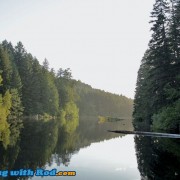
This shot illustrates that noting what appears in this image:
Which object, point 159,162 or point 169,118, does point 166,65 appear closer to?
point 169,118

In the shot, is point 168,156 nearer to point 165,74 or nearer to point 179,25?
point 165,74

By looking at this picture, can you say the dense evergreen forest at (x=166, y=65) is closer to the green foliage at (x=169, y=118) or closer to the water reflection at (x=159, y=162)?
the green foliage at (x=169, y=118)

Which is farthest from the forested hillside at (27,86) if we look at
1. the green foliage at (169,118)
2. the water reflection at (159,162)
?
the water reflection at (159,162)

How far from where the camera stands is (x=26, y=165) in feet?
46.2

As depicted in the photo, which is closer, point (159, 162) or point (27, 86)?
point (159, 162)

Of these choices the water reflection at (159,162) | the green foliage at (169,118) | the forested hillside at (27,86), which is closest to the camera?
the water reflection at (159,162)

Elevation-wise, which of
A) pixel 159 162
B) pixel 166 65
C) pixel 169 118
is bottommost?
pixel 159 162

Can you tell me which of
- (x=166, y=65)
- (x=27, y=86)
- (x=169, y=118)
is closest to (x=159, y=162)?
(x=169, y=118)

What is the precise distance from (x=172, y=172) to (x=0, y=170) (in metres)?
7.69

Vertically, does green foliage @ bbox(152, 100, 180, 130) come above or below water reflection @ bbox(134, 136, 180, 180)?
above

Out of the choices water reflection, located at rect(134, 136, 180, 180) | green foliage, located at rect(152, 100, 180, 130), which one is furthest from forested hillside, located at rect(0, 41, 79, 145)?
water reflection, located at rect(134, 136, 180, 180)

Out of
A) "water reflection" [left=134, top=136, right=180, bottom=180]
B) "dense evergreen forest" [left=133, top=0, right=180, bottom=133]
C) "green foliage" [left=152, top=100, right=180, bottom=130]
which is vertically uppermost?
"dense evergreen forest" [left=133, top=0, right=180, bottom=133]

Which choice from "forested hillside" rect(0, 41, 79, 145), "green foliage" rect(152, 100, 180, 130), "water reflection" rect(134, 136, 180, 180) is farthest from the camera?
"forested hillside" rect(0, 41, 79, 145)

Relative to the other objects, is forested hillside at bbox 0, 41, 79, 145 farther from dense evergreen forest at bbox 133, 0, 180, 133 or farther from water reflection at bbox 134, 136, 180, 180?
water reflection at bbox 134, 136, 180, 180
